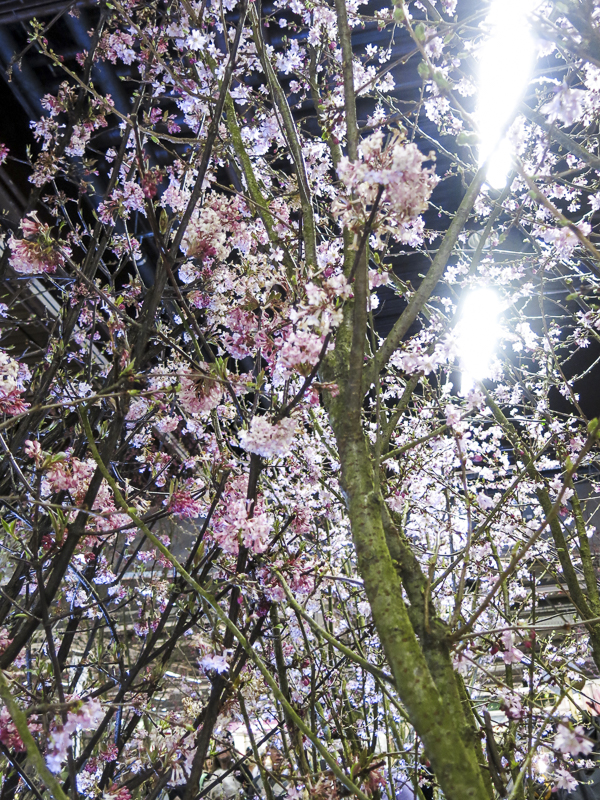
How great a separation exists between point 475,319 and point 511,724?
102 inches

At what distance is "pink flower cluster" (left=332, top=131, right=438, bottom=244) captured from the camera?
3.67 feet

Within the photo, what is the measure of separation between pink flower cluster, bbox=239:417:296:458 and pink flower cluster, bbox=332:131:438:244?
0.52 meters

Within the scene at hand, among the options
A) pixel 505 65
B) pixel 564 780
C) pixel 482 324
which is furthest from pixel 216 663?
pixel 482 324

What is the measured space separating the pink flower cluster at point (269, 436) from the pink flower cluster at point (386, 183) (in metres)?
0.52

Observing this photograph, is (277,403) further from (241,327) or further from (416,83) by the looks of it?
(416,83)

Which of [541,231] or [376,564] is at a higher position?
[541,231]

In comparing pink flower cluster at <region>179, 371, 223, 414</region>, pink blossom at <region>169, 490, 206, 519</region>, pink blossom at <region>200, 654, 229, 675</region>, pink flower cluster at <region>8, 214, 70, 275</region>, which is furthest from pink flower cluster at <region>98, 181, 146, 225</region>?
pink blossom at <region>200, 654, 229, 675</region>

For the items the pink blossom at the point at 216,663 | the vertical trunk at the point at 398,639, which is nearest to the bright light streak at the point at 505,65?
the vertical trunk at the point at 398,639

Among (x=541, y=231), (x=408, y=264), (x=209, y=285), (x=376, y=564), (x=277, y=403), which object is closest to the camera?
(x=376, y=564)

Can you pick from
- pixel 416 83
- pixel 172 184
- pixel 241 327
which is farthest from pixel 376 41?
pixel 241 327

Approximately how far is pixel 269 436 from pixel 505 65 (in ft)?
4.67

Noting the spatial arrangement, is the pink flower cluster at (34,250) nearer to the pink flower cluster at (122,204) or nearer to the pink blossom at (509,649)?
the pink flower cluster at (122,204)

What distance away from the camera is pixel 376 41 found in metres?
5.12

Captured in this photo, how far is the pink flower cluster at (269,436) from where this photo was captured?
1.40 metres
